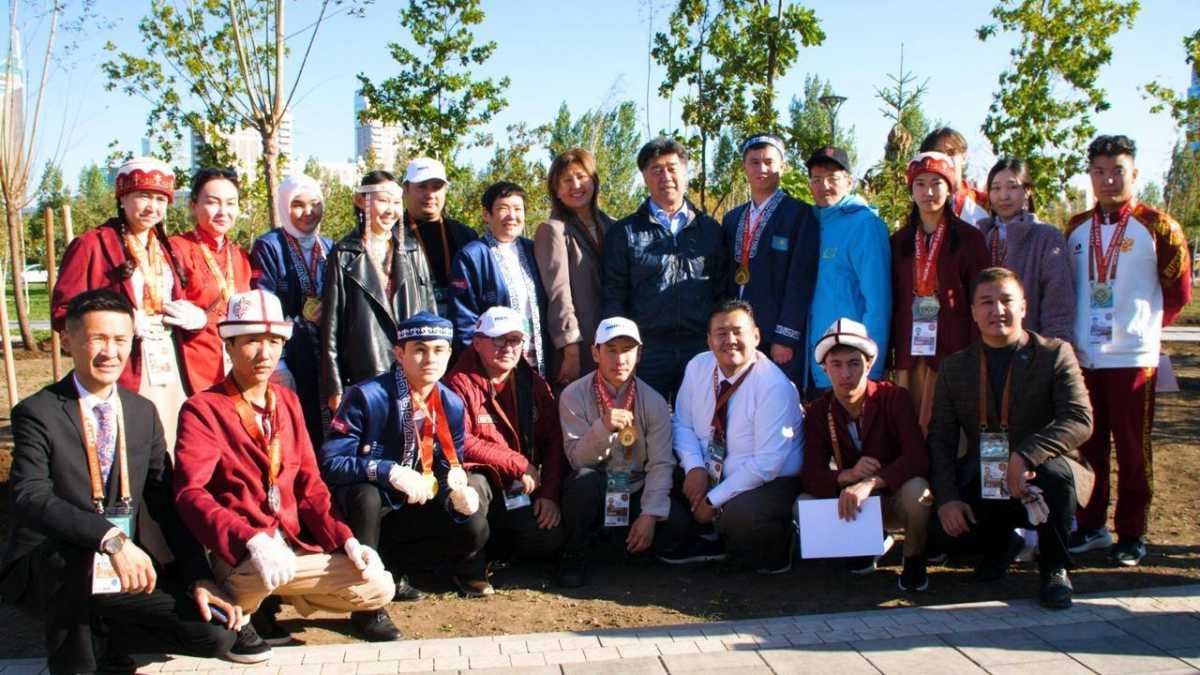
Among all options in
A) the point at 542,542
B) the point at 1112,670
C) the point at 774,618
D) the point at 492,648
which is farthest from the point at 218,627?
the point at 1112,670

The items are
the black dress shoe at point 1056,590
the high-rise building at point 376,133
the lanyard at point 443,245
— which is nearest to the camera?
the black dress shoe at point 1056,590

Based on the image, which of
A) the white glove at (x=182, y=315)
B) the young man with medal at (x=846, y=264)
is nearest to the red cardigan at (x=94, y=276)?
the white glove at (x=182, y=315)

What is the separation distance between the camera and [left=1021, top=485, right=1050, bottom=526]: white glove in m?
4.70

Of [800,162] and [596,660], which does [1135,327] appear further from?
[800,162]

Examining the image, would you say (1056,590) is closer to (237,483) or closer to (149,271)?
(237,483)

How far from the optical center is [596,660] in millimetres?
4055

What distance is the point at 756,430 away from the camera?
17.4 feet

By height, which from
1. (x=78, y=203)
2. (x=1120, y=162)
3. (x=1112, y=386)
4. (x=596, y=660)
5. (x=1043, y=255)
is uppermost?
(x=78, y=203)

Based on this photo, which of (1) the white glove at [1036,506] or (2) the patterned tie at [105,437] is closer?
(2) the patterned tie at [105,437]

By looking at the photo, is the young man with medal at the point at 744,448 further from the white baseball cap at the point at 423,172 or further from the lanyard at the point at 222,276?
the lanyard at the point at 222,276

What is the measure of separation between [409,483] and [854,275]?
2.82 m

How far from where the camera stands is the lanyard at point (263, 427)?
4203 millimetres

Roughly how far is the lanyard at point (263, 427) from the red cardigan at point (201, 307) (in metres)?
0.82

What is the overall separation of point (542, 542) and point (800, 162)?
6774 millimetres
